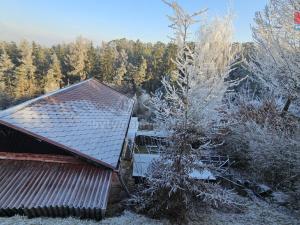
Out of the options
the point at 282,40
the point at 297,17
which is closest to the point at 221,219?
the point at 282,40

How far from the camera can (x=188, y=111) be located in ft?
20.6

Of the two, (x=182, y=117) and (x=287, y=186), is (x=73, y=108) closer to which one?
(x=182, y=117)

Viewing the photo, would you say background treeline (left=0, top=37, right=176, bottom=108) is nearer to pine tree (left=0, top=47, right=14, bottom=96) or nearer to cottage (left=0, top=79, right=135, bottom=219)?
pine tree (left=0, top=47, right=14, bottom=96)

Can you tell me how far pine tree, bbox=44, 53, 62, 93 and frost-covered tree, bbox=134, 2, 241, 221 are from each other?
3413 centimetres

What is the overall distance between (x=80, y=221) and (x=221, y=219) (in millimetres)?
3406

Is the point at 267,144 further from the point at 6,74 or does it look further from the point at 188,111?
the point at 6,74

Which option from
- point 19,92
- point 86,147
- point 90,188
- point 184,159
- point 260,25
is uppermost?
point 260,25

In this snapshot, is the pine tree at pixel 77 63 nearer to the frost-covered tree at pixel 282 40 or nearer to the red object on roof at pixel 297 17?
the frost-covered tree at pixel 282 40

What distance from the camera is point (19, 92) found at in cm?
3744

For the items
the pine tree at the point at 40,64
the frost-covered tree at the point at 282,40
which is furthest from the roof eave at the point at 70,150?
the pine tree at the point at 40,64

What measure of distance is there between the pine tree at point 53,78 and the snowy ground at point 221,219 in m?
34.0

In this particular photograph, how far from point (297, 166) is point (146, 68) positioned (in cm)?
3519

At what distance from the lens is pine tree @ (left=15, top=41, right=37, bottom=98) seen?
123 ft

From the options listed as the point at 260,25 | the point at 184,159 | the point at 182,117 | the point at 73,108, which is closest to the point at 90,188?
the point at 184,159
